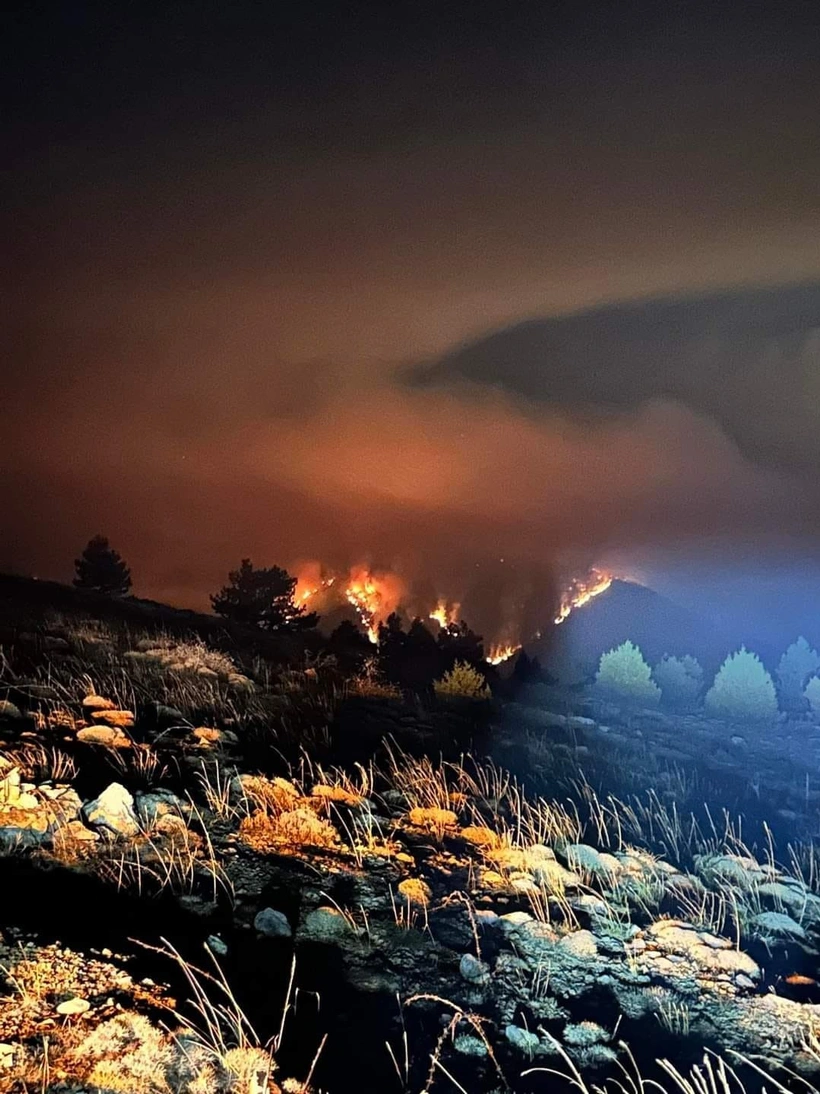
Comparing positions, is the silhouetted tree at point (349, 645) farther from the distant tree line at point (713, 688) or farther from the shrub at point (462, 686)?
the distant tree line at point (713, 688)

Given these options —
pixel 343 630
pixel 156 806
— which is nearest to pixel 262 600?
pixel 343 630

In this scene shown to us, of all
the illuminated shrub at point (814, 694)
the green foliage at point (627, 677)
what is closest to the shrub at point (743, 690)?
the green foliage at point (627, 677)

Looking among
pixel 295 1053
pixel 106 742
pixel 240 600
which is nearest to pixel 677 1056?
pixel 295 1053

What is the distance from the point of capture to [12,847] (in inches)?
249

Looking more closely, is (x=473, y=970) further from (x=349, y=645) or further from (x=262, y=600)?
(x=262, y=600)

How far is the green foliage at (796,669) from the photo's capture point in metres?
28.7

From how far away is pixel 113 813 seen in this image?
7004 millimetres

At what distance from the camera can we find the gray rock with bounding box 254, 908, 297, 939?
5660 mm

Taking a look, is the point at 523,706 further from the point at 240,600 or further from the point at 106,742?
the point at 240,600

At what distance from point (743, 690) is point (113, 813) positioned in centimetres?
2164

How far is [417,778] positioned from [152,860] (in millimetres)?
4220

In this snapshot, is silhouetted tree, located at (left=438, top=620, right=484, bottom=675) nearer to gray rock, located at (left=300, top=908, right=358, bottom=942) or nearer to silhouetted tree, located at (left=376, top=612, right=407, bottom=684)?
silhouetted tree, located at (left=376, top=612, right=407, bottom=684)

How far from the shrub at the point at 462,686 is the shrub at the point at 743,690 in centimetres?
865

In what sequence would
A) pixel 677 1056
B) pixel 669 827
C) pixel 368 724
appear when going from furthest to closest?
pixel 368 724 < pixel 669 827 < pixel 677 1056
